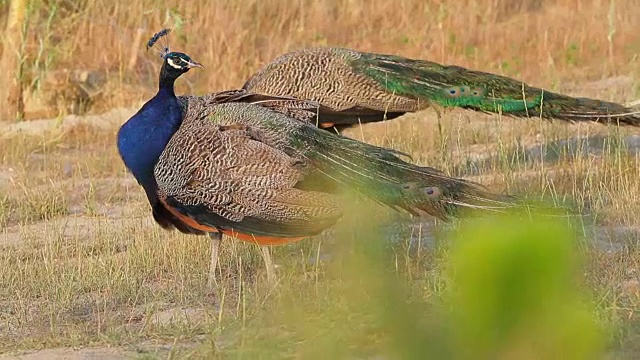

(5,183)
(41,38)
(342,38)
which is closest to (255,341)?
(5,183)

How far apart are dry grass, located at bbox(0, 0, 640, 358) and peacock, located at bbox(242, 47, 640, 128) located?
8.5 inches

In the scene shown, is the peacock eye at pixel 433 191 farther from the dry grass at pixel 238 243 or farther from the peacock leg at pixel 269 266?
the peacock leg at pixel 269 266

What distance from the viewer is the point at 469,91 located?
249 inches

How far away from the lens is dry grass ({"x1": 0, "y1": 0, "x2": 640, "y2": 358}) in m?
3.93

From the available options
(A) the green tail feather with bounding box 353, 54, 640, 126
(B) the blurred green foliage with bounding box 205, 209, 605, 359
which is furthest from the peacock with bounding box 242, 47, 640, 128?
(B) the blurred green foliage with bounding box 205, 209, 605, 359

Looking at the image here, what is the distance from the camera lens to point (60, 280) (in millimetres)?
4750

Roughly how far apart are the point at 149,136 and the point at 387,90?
6.50 feet

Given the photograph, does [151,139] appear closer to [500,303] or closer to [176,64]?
[176,64]

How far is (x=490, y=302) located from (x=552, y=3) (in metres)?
12.4

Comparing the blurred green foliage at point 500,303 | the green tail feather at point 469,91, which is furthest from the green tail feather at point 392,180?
the blurred green foliage at point 500,303

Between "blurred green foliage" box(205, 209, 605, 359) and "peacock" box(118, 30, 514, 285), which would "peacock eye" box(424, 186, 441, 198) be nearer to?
"peacock" box(118, 30, 514, 285)

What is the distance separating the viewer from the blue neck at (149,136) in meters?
4.63

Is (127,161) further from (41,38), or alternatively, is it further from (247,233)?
(41,38)

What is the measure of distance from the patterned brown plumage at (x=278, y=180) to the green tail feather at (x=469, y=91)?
179 centimetres
